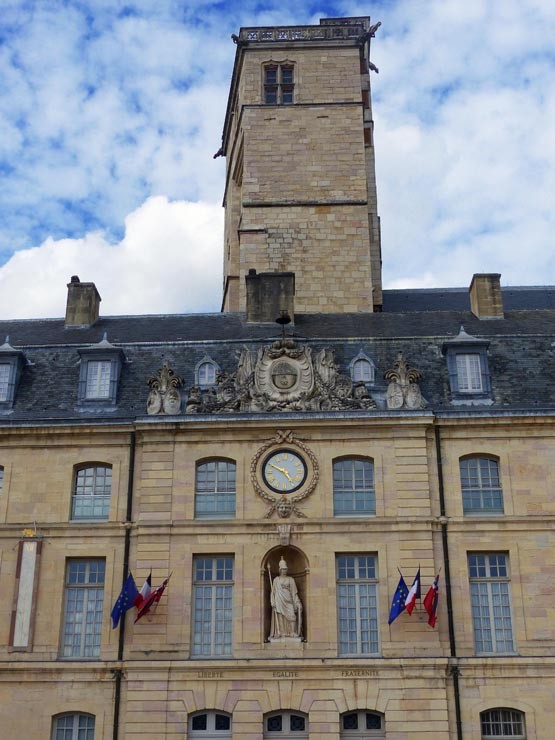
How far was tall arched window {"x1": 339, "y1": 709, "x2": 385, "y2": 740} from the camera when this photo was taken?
72.6ft

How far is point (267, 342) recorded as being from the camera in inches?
1042

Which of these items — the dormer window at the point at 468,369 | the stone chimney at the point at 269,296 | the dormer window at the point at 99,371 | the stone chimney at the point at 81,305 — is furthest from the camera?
the stone chimney at the point at 81,305

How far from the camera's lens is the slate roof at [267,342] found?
998 inches

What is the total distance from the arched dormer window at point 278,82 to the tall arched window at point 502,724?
24389 mm

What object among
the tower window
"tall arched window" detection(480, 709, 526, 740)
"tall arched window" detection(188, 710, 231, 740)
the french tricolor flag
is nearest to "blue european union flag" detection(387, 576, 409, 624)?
the french tricolor flag

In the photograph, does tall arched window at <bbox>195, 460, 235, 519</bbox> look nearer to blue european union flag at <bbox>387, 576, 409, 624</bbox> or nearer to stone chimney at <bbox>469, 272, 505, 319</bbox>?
blue european union flag at <bbox>387, 576, 409, 624</bbox>

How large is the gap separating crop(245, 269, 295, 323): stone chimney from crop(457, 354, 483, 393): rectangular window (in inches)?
238

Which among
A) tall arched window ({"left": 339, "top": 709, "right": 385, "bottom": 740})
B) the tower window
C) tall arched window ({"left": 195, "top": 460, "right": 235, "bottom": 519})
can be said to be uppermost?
the tower window

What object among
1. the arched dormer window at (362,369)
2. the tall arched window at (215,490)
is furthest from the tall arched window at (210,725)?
the arched dormer window at (362,369)

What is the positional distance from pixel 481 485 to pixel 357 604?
434 cm

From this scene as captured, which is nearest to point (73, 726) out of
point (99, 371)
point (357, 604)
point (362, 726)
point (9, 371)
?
point (362, 726)

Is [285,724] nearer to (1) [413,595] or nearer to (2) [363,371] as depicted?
(1) [413,595]

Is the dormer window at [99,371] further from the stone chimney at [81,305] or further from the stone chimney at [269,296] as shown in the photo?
the stone chimney at [269,296]

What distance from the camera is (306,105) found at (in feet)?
122
